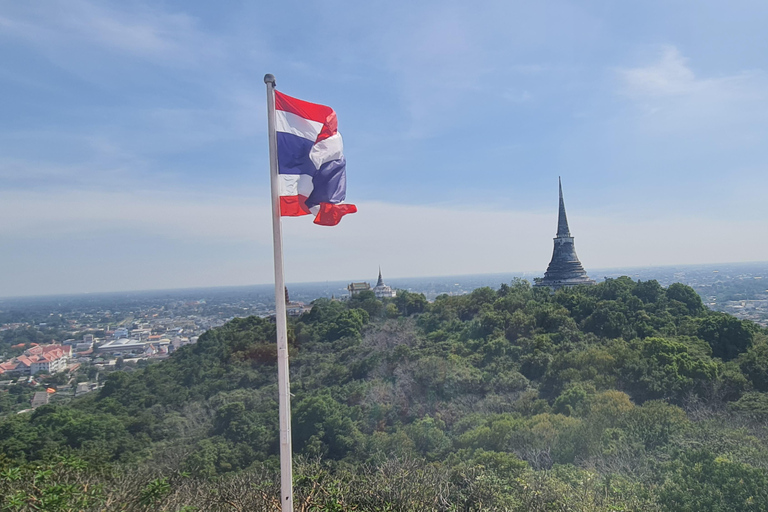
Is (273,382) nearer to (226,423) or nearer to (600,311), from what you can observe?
(226,423)

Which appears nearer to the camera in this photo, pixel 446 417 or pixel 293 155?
pixel 293 155

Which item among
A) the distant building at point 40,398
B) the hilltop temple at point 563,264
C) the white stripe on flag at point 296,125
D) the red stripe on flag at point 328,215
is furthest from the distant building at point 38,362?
the white stripe on flag at point 296,125

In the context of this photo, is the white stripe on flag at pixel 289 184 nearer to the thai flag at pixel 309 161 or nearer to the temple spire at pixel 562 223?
the thai flag at pixel 309 161

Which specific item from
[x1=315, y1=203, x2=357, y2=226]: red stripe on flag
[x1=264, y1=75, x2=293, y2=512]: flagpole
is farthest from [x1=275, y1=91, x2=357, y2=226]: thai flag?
[x1=264, y1=75, x2=293, y2=512]: flagpole

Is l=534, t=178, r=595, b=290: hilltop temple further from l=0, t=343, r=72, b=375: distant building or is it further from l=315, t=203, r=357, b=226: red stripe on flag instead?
l=0, t=343, r=72, b=375: distant building

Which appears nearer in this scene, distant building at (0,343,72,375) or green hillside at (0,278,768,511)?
green hillside at (0,278,768,511)

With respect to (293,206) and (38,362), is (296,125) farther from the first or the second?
(38,362)

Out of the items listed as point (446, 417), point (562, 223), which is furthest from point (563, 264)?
point (446, 417)

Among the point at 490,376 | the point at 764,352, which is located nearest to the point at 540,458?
the point at 490,376
